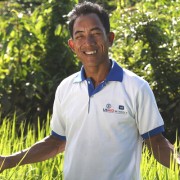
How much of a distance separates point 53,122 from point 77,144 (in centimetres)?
28

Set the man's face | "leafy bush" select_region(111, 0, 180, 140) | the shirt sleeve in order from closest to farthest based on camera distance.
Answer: the shirt sleeve → the man's face → "leafy bush" select_region(111, 0, 180, 140)

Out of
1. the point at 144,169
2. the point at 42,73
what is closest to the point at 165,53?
the point at 42,73

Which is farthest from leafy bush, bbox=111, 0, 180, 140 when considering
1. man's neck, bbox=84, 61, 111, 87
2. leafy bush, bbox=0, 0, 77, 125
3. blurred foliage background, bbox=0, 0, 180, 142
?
man's neck, bbox=84, 61, 111, 87

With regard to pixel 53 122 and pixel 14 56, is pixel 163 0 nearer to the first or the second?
pixel 14 56

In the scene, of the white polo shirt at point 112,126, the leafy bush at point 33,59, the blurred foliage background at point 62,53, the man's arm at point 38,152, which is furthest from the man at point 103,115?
the leafy bush at point 33,59

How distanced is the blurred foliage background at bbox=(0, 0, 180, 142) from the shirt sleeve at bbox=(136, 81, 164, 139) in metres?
2.42

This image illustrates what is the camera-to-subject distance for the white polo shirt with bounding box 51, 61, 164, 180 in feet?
8.75

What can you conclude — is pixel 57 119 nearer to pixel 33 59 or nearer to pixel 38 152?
pixel 38 152

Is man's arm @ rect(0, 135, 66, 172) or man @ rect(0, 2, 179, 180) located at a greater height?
man @ rect(0, 2, 179, 180)

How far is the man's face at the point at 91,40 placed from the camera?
2744 millimetres

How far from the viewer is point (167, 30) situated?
17.5 feet

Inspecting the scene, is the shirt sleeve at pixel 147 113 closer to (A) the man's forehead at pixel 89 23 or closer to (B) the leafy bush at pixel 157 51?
(A) the man's forehead at pixel 89 23

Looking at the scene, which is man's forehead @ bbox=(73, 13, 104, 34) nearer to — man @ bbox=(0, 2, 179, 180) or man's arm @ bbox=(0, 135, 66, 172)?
man @ bbox=(0, 2, 179, 180)

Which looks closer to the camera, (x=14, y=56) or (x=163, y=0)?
(x=163, y=0)
